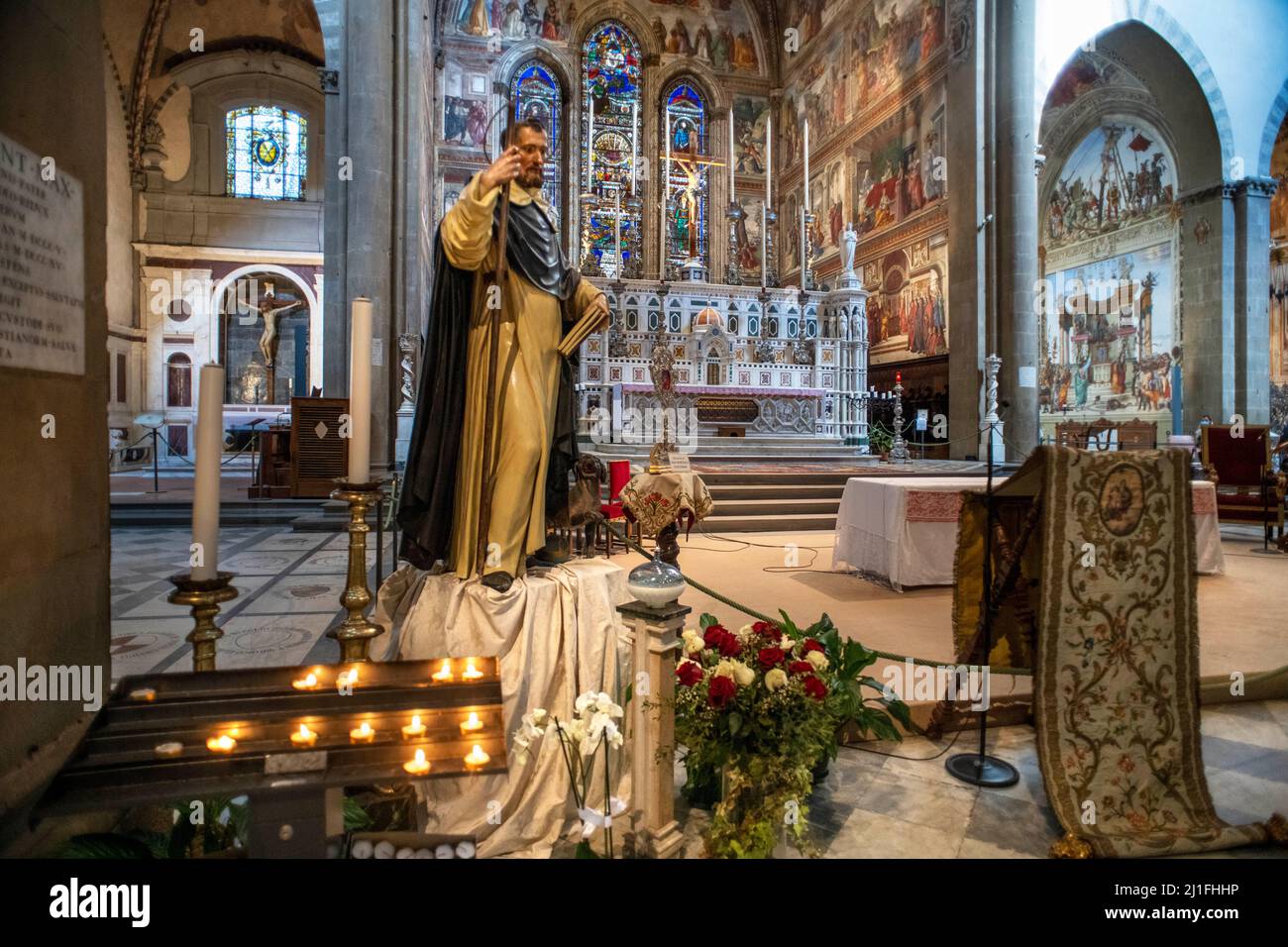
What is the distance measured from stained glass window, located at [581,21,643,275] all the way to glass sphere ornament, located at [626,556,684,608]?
1868 cm

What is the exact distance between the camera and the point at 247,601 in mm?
4227

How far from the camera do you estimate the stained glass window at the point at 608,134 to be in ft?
65.0

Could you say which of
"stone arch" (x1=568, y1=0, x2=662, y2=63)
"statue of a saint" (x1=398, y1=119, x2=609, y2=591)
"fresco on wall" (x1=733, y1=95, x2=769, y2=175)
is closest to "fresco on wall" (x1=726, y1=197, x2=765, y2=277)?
"fresco on wall" (x1=733, y1=95, x2=769, y2=175)

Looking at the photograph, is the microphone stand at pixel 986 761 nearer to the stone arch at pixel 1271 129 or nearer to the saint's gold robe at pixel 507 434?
the saint's gold robe at pixel 507 434

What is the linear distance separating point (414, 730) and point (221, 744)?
0.32 meters

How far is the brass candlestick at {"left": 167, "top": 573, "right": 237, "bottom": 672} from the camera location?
144 cm

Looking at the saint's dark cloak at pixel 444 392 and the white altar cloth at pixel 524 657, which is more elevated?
the saint's dark cloak at pixel 444 392

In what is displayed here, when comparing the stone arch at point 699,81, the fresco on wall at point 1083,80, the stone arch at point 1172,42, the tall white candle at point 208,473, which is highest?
the stone arch at point 699,81

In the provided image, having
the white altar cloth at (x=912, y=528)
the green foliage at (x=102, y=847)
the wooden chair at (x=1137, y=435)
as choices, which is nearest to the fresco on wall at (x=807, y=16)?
the wooden chair at (x=1137, y=435)

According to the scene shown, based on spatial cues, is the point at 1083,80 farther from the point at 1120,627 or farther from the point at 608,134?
the point at 1120,627

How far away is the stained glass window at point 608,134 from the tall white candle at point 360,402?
18.6 m

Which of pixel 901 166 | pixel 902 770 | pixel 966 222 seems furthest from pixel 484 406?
pixel 901 166

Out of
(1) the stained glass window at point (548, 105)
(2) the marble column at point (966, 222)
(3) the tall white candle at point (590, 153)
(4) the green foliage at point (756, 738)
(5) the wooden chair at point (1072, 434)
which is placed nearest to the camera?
(4) the green foliage at point (756, 738)
